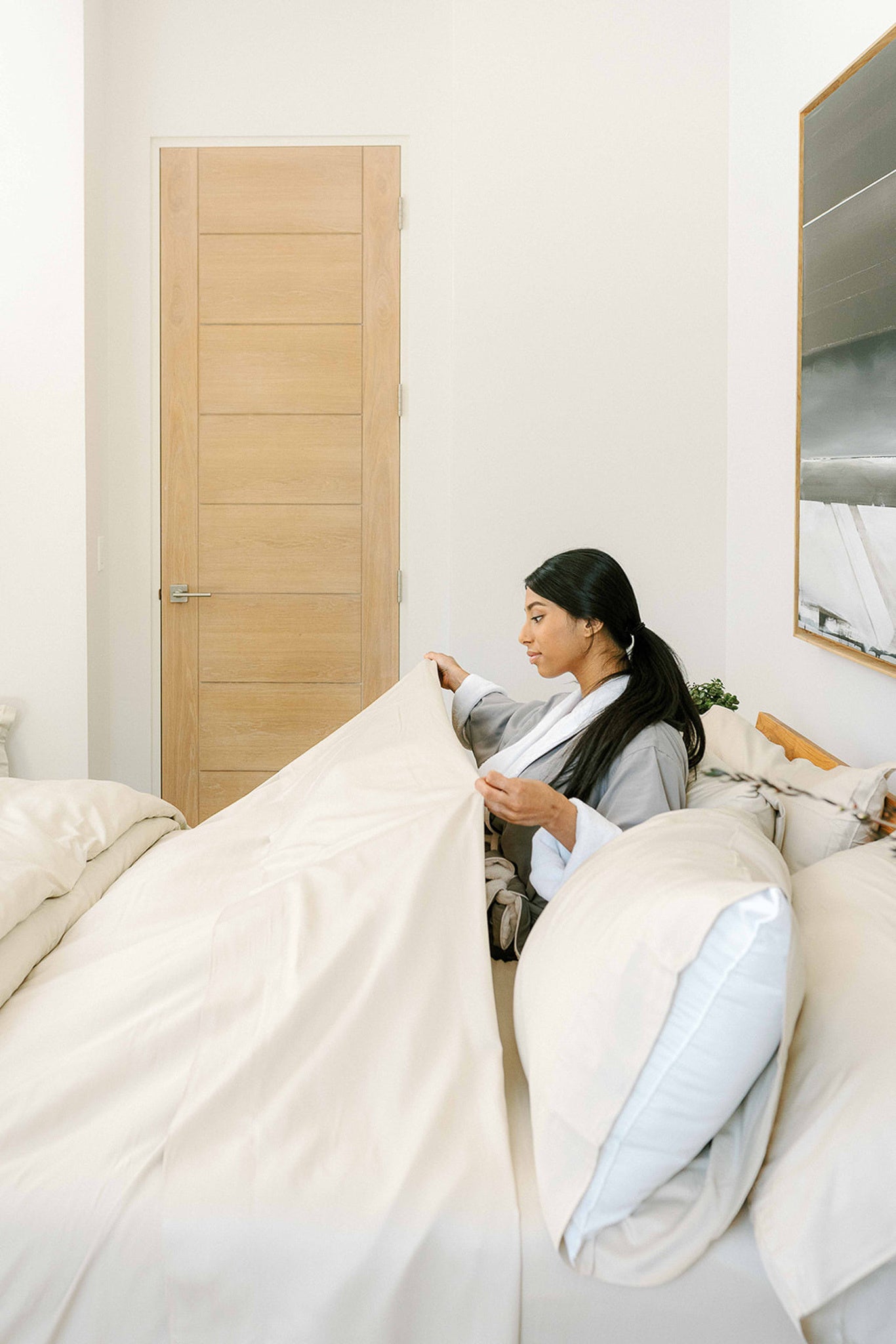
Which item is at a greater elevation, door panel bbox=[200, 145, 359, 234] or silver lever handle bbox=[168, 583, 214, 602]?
door panel bbox=[200, 145, 359, 234]

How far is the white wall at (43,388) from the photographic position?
333cm

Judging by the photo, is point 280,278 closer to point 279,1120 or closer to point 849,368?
point 849,368

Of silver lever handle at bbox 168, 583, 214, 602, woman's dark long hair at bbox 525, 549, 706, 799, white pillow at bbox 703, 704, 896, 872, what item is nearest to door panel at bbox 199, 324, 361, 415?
silver lever handle at bbox 168, 583, 214, 602

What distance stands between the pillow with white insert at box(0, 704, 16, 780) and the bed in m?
2.14

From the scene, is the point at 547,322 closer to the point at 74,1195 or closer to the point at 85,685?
the point at 85,685

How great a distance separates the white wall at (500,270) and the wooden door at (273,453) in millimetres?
81

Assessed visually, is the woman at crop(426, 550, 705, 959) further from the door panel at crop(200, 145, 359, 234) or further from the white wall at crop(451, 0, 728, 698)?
the door panel at crop(200, 145, 359, 234)

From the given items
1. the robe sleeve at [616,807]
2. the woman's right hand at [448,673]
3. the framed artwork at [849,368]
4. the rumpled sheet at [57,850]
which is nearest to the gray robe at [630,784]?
the robe sleeve at [616,807]

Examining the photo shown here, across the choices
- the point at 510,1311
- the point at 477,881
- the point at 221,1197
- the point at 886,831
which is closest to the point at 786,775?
the point at 886,831

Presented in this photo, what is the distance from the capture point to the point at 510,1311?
A: 975mm

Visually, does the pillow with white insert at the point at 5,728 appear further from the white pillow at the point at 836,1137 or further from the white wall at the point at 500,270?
the white pillow at the point at 836,1137

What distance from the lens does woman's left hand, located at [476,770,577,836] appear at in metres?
1.51

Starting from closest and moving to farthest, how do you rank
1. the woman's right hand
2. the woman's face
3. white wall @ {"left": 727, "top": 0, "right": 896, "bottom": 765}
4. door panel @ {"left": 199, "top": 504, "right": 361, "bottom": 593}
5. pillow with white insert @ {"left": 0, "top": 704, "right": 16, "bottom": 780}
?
1. the woman's face
2. white wall @ {"left": 727, "top": 0, "right": 896, "bottom": 765}
3. the woman's right hand
4. pillow with white insert @ {"left": 0, "top": 704, "right": 16, "bottom": 780}
5. door panel @ {"left": 199, "top": 504, "right": 361, "bottom": 593}

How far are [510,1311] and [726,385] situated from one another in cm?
290
